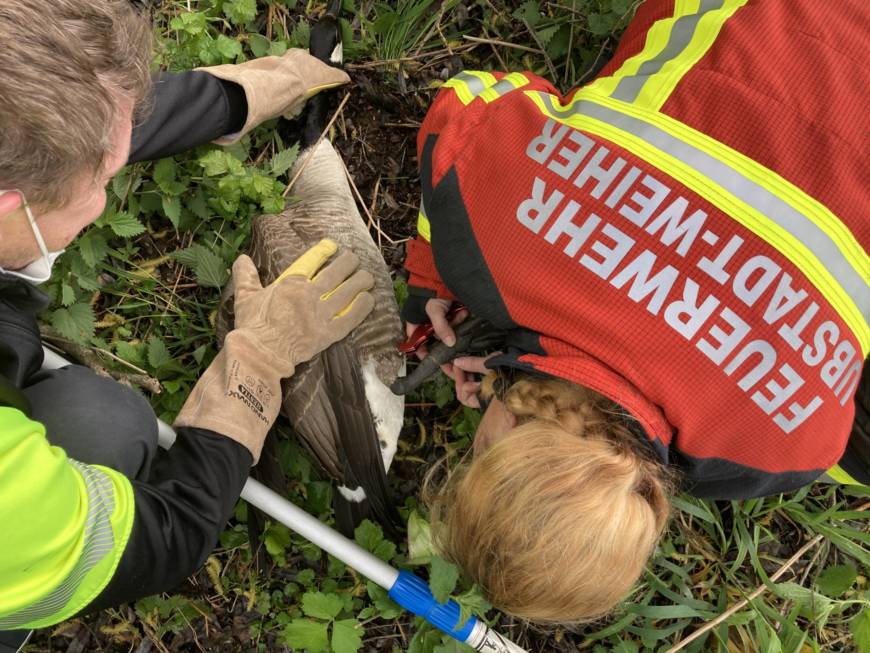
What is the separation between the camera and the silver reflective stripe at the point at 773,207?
4.80 ft

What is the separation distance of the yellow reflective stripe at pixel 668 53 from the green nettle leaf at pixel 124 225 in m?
1.82

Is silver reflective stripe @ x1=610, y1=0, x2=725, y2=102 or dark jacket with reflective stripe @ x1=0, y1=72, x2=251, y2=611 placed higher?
silver reflective stripe @ x1=610, y1=0, x2=725, y2=102

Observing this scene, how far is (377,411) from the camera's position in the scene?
2.48 metres

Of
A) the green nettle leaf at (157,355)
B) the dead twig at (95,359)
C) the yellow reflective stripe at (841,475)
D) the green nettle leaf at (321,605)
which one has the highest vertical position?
the yellow reflective stripe at (841,475)

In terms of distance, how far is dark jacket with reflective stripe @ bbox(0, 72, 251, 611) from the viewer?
1.78 meters

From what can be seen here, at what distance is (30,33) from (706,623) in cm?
315

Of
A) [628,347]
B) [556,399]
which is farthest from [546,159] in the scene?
[556,399]

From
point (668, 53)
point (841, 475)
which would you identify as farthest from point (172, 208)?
point (841, 475)

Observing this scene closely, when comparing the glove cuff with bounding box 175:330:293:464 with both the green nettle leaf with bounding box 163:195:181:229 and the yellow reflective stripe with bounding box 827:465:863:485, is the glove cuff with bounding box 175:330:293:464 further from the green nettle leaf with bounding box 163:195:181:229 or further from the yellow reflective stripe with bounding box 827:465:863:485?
the yellow reflective stripe with bounding box 827:465:863:485

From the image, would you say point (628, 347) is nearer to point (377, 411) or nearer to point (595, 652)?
point (377, 411)

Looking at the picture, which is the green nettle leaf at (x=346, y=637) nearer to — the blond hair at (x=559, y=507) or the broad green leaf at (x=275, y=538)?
the broad green leaf at (x=275, y=538)

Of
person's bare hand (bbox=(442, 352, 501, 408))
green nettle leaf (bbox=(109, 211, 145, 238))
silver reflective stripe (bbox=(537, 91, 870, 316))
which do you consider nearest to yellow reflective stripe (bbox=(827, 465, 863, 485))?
silver reflective stripe (bbox=(537, 91, 870, 316))

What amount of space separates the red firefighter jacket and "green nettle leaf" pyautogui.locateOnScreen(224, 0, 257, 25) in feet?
5.13

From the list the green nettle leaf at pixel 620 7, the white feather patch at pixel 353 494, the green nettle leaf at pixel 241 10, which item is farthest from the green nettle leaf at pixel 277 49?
the white feather patch at pixel 353 494
